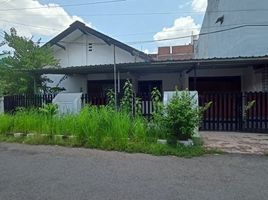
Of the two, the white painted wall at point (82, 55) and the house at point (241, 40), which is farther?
the white painted wall at point (82, 55)

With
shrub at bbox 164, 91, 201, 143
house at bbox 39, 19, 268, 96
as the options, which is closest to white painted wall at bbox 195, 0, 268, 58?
house at bbox 39, 19, 268, 96

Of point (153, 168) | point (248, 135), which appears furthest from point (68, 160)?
point (248, 135)

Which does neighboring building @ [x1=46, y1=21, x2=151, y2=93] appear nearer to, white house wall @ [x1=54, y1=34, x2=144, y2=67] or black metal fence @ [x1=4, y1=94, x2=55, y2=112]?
white house wall @ [x1=54, y1=34, x2=144, y2=67]

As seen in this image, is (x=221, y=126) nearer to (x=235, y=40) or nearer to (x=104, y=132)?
(x=104, y=132)

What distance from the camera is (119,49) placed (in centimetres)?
2053

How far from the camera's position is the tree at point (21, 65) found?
1745 cm

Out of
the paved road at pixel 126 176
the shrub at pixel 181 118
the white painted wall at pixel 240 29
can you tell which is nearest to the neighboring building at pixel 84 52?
the white painted wall at pixel 240 29

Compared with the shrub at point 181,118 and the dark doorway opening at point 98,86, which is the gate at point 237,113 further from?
the dark doorway opening at point 98,86

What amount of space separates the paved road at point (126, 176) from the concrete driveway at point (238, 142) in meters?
0.75

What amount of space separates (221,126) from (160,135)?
13.9ft

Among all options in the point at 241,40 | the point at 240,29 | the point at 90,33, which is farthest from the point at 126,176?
the point at 90,33

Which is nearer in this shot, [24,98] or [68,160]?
[68,160]

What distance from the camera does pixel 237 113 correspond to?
11.9 metres

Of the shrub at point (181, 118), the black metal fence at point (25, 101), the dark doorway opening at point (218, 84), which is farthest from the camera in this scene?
the dark doorway opening at point (218, 84)
